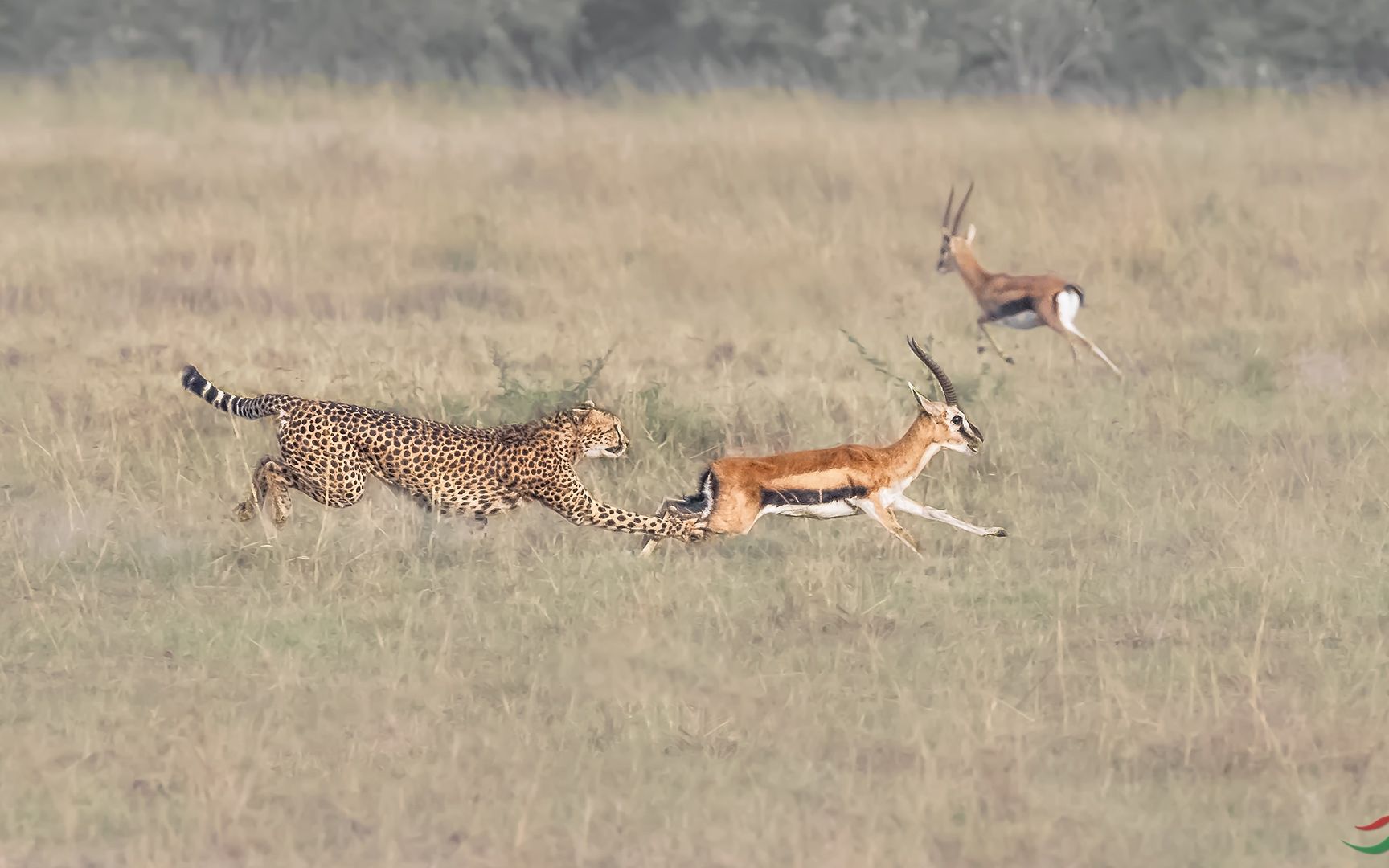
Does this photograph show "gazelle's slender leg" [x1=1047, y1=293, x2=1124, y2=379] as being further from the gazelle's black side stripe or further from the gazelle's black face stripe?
the gazelle's black side stripe

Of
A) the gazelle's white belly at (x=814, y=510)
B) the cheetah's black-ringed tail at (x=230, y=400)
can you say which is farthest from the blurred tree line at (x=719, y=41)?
the gazelle's white belly at (x=814, y=510)

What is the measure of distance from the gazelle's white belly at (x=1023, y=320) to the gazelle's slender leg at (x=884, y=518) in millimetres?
4028

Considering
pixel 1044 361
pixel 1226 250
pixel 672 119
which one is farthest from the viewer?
pixel 672 119

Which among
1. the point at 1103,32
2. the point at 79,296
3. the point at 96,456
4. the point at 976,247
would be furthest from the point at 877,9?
the point at 96,456

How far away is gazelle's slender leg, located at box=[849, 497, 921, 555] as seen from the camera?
7.07 metres

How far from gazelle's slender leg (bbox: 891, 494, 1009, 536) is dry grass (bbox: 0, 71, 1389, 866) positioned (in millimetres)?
97

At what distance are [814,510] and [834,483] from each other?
11cm

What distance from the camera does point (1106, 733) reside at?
5.25 metres

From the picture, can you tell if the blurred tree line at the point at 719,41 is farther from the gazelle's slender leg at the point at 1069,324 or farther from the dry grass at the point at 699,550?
the gazelle's slender leg at the point at 1069,324

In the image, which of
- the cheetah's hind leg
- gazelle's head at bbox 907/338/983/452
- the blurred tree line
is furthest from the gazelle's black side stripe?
the blurred tree line

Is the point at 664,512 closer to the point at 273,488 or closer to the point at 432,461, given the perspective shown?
the point at 432,461

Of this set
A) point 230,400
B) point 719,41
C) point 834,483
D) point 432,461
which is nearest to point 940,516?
point 834,483

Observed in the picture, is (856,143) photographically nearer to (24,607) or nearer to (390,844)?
(24,607)

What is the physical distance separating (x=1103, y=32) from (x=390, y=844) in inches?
1086
